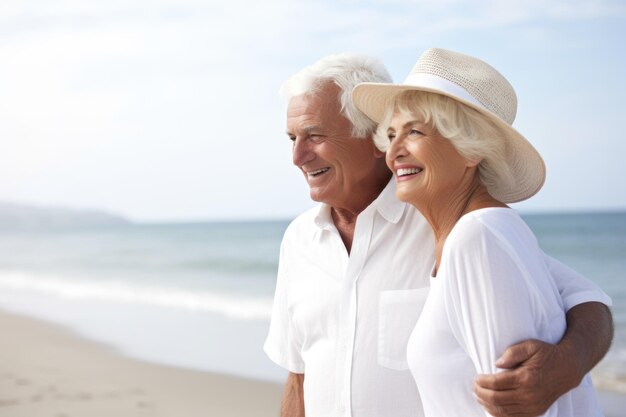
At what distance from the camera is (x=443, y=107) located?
196 cm

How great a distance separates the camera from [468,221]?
1.80m

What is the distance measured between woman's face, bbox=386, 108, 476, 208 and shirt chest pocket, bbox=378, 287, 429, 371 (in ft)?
1.35

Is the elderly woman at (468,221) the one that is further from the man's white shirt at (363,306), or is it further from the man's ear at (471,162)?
the man's white shirt at (363,306)

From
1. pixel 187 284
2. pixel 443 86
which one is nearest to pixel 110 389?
pixel 443 86

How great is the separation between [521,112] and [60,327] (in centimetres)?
1867

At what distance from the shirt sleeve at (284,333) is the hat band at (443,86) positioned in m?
0.94

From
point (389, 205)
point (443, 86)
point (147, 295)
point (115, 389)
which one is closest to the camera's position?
point (443, 86)

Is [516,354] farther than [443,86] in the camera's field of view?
No

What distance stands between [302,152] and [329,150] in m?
0.08

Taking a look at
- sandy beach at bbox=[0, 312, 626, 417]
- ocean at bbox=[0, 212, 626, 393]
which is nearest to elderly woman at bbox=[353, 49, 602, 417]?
sandy beach at bbox=[0, 312, 626, 417]

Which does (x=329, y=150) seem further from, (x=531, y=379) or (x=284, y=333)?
(x=531, y=379)

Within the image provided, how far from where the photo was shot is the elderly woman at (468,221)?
1.75 meters

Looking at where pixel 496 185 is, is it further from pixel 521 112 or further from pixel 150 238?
pixel 150 238

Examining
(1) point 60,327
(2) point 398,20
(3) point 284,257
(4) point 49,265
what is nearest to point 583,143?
(2) point 398,20
